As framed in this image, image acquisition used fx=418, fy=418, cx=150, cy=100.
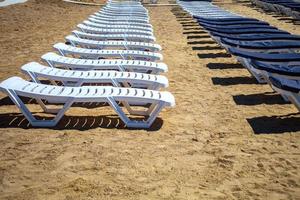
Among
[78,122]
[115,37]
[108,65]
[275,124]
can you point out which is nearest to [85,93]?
[78,122]

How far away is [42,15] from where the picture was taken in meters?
17.9

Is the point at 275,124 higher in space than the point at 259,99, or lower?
higher

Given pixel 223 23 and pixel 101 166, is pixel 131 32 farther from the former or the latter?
pixel 101 166

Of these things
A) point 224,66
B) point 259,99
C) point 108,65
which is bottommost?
point 224,66

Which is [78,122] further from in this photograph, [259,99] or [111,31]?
[111,31]

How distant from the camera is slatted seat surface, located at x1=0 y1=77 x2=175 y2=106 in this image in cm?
539

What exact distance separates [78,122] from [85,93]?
1.34 feet

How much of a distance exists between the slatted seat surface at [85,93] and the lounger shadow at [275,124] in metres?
1.13

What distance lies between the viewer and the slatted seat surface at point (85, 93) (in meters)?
5.39

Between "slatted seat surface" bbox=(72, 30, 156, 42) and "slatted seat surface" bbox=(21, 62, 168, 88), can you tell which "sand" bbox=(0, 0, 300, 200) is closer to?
"slatted seat surface" bbox=(21, 62, 168, 88)

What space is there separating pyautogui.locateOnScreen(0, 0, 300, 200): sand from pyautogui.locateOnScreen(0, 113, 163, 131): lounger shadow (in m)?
0.01

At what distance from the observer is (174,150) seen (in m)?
4.73

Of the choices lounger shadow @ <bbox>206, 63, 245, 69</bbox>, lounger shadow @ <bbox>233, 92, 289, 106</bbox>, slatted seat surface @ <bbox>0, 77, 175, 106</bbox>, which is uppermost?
slatted seat surface @ <bbox>0, 77, 175, 106</bbox>

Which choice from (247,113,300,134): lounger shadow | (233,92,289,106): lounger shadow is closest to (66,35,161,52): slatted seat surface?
(233,92,289,106): lounger shadow
